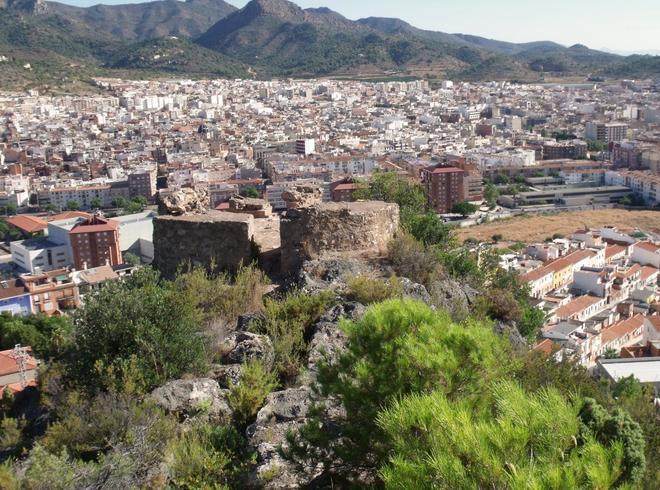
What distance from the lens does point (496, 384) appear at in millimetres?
2893

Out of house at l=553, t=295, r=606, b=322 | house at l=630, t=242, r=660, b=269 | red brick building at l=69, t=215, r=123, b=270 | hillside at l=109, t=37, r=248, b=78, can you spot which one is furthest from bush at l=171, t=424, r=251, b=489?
hillside at l=109, t=37, r=248, b=78

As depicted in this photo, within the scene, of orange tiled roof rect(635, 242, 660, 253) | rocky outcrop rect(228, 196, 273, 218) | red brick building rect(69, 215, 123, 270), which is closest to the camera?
rocky outcrop rect(228, 196, 273, 218)

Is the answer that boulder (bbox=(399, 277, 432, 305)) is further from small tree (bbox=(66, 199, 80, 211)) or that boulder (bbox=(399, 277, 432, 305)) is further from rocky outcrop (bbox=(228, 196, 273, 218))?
small tree (bbox=(66, 199, 80, 211))

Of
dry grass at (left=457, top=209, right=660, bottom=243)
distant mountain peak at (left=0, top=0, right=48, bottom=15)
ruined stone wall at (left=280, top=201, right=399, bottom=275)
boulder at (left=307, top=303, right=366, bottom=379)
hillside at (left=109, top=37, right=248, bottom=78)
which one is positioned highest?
distant mountain peak at (left=0, top=0, right=48, bottom=15)

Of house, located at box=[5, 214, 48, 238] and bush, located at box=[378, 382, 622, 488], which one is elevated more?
bush, located at box=[378, 382, 622, 488]

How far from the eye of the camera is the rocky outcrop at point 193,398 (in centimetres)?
442

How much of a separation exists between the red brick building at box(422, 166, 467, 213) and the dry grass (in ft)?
13.8

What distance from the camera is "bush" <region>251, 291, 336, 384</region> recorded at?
4980 mm

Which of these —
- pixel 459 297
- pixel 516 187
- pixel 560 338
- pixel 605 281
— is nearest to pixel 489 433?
pixel 459 297

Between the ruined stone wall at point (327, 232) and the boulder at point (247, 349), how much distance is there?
5.34 ft

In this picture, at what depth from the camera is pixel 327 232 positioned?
22.8 feet

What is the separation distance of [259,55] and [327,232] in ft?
474

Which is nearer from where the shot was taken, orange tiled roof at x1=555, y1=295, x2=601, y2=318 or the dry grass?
orange tiled roof at x1=555, y1=295, x2=601, y2=318

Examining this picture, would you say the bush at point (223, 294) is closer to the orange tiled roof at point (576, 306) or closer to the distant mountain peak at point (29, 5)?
the orange tiled roof at point (576, 306)
